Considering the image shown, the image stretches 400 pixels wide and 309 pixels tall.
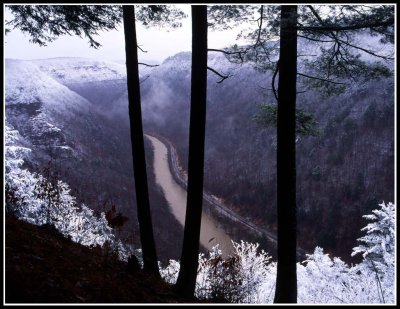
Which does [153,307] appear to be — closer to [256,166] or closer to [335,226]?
[335,226]

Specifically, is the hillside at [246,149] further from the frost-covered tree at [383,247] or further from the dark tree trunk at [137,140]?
the dark tree trunk at [137,140]

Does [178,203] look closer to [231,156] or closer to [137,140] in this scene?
[231,156]

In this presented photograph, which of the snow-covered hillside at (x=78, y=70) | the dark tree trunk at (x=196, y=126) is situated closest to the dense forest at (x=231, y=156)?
the dark tree trunk at (x=196, y=126)

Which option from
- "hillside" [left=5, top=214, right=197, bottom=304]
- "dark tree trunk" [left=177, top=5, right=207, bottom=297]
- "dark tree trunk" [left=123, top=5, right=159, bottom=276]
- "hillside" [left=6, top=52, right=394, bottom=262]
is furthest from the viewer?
"hillside" [left=6, top=52, right=394, bottom=262]

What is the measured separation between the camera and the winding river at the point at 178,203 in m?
41.5

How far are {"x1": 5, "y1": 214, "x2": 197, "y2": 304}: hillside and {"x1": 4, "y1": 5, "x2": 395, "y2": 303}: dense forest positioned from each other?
0.53 meters

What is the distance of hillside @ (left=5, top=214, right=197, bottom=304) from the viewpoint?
3.42m

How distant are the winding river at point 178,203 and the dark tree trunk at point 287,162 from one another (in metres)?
19.9

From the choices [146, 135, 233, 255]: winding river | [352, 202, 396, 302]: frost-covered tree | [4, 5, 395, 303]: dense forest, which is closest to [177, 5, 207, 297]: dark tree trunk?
[4, 5, 395, 303]: dense forest

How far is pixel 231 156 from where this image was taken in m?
82.8

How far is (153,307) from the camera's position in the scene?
381cm

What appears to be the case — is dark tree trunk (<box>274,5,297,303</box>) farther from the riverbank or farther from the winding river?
the riverbank

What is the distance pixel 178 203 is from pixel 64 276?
52427 millimetres

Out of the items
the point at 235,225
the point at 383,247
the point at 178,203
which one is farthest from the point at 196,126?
the point at 178,203
